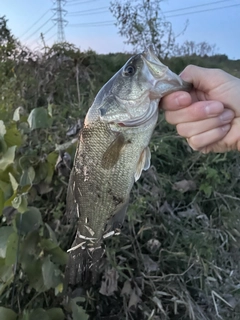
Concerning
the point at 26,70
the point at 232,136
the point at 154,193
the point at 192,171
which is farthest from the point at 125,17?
the point at 232,136

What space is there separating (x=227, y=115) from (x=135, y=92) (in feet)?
0.92

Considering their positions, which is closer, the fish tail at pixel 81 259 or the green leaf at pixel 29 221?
the fish tail at pixel 81 259

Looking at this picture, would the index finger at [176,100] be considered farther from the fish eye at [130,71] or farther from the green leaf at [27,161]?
the green leaf at [27,161]

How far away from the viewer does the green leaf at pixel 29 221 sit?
4.65 feet

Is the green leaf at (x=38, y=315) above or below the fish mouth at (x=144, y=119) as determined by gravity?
below

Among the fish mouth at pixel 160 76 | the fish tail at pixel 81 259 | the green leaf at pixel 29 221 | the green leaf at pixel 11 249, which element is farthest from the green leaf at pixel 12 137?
the fish mouth at pixel 160 76

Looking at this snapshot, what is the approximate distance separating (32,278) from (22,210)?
29 cm

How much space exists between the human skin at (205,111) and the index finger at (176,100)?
0.05 ft

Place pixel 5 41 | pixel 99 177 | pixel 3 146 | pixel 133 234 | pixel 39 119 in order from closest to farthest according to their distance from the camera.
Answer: pixel 99 177 < pixel 3 146 < pixel 39 119 < pixel 133 234 < pixel 5 41

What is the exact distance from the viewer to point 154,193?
84.0 inches

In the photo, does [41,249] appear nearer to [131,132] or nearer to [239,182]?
[131,132]

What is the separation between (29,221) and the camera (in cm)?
144

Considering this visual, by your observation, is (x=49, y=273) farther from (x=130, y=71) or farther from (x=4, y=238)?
(x=130, y=71)

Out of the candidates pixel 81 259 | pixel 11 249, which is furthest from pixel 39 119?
pixel 81 259
